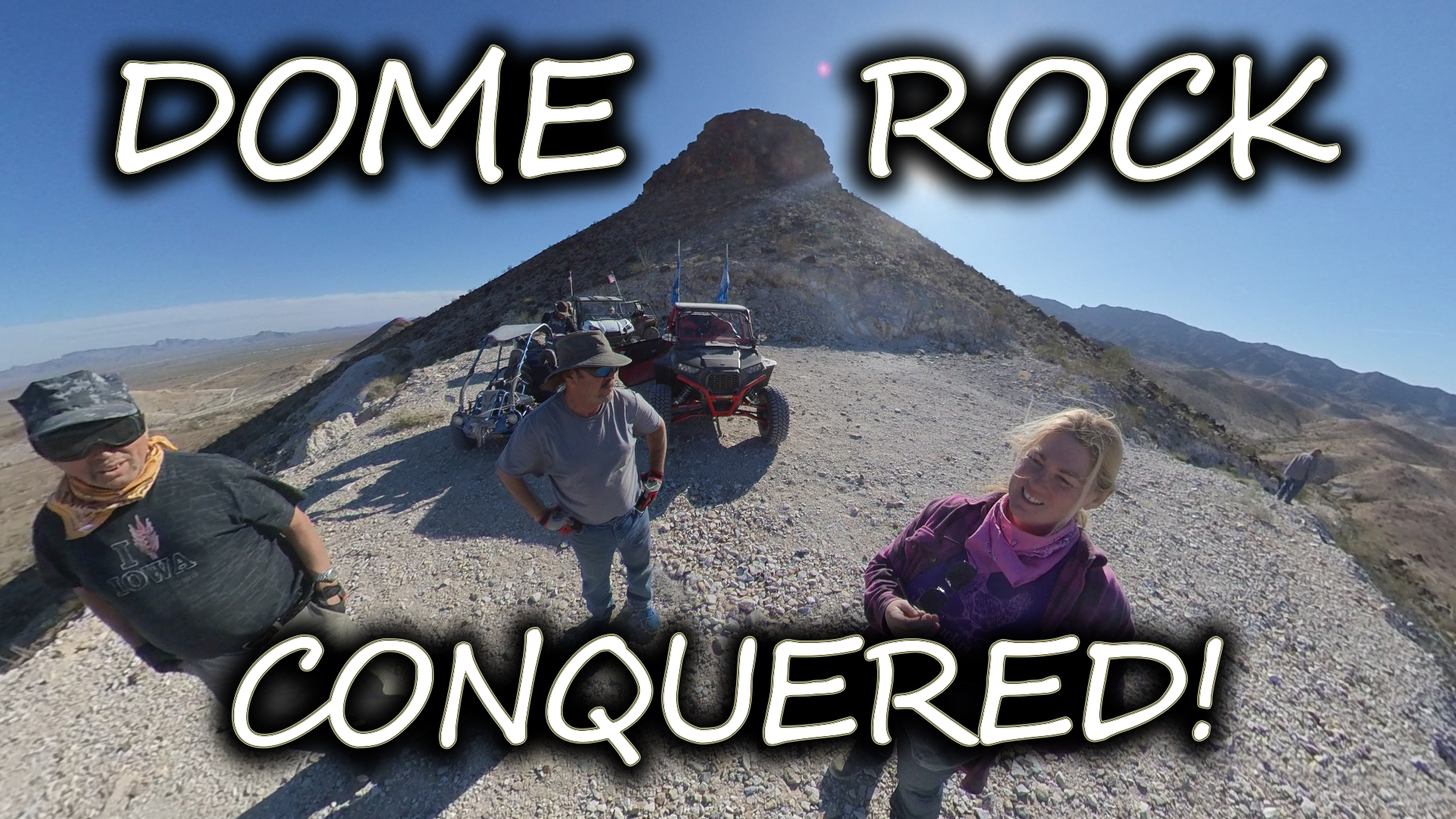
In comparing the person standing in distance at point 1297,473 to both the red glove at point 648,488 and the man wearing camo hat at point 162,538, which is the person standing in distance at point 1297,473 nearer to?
the red glove at point 648,488

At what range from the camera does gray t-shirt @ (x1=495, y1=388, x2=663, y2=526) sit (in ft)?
8.25

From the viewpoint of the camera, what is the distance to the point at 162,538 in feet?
5.67

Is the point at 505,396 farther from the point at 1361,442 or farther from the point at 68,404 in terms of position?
the point at 1361,442

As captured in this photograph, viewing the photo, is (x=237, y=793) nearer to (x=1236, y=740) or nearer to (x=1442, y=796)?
(x=1236, y=740)

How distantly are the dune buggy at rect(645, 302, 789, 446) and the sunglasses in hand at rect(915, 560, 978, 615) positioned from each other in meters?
4.12

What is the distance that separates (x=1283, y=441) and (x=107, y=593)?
5885cm

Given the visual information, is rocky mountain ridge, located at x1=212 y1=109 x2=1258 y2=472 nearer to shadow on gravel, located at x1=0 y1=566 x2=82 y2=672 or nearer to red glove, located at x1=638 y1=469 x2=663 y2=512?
shadow on gravel, located at x1=0 y1=566 x2=82 y2=672

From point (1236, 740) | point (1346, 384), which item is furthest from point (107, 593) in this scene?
point (1346, 384)

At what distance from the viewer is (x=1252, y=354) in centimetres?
11988

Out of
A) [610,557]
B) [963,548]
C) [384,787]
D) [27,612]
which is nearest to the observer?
[963,548]

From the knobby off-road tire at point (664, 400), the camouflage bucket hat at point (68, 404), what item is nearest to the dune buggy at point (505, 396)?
the knobby off-road tire at point (664, 400)

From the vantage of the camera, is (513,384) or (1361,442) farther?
(1361,442)

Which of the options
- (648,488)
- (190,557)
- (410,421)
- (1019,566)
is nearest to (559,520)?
(648,488)

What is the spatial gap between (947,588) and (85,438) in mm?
2958
